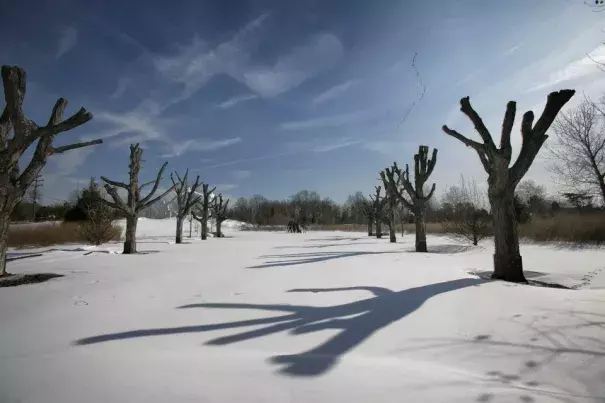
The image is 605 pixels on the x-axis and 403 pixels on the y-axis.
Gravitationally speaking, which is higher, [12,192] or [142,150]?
[142,150]

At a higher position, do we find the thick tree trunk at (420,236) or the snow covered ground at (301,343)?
the thick tree trunk at (420,236)

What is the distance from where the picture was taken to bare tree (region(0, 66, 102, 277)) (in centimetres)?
568

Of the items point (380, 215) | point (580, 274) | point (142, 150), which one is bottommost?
point (580, 274)

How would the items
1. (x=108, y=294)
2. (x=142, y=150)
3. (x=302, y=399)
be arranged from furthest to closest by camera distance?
1. (x=142, y=150)
2. (x=108, y=294)
3. (x=302, y=399)

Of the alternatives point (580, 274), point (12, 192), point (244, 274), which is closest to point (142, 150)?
point (12, 192)

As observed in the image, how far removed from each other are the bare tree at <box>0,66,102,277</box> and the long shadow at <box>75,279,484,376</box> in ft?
15.9

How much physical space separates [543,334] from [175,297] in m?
4.21

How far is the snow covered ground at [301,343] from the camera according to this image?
1.86m

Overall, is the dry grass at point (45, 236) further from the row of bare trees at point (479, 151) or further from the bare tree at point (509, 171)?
the bare tree at point (509, 171)

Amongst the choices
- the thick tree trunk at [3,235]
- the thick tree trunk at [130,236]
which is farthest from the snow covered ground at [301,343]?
the thick tree trunk at [130,236]

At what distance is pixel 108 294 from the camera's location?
14.3ft

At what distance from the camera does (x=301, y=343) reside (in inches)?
102

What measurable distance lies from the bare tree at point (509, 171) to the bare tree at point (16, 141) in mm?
8357

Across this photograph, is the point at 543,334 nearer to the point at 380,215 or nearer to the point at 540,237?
the point at 540,237
